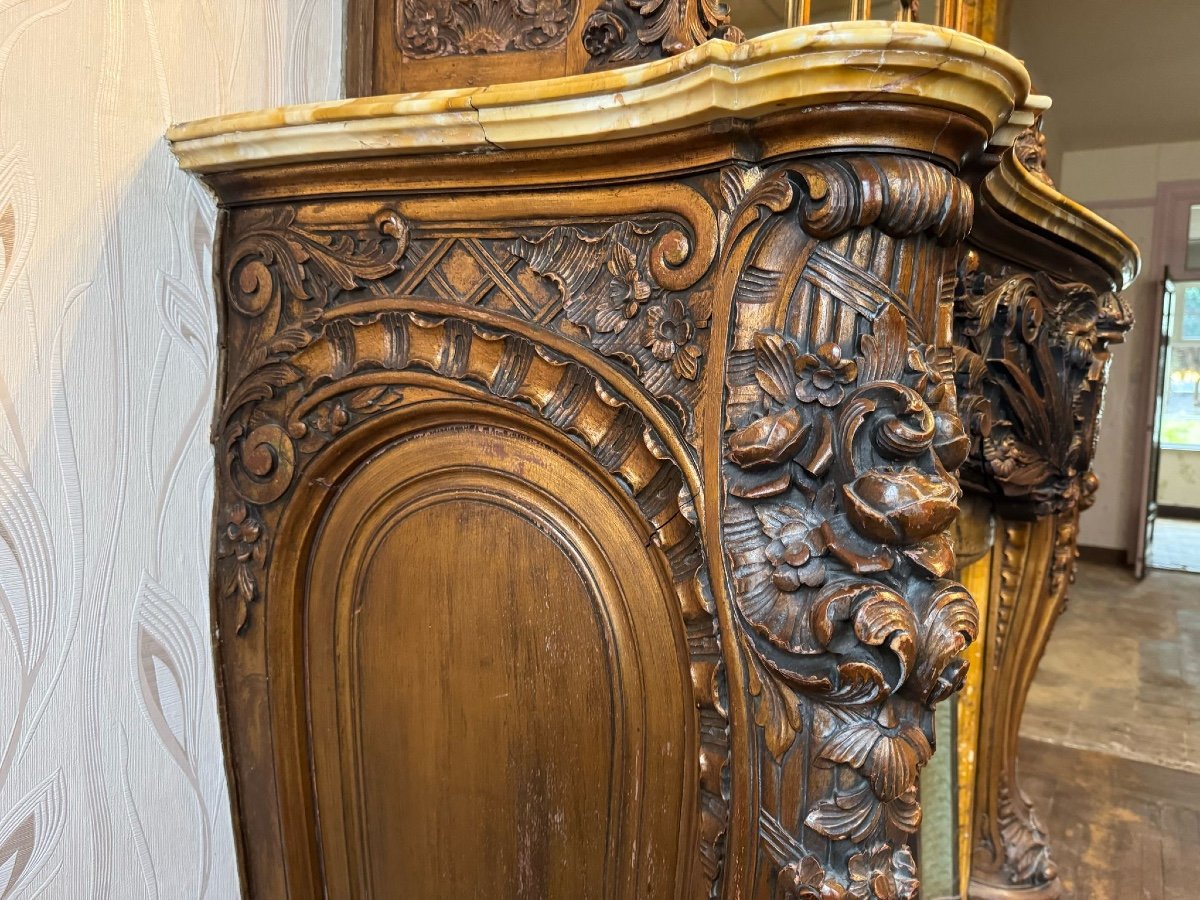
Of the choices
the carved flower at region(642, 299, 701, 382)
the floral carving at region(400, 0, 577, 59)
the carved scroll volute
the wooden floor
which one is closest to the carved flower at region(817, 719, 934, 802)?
the carved scroll volute

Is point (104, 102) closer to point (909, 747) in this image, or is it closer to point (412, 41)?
point (412, 41)

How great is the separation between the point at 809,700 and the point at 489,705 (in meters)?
0.27

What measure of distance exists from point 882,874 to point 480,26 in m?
0.69

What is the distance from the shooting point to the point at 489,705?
2.12 feet

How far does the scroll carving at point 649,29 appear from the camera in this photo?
0.59 m

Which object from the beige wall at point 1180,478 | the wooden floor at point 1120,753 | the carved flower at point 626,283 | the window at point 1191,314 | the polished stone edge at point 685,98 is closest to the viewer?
the polished stone edge at point 685,98

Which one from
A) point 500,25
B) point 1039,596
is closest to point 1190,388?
point 1039,596

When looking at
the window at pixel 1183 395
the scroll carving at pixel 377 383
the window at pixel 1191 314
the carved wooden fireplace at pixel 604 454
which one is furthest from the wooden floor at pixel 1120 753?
the window at pixel 1183 395

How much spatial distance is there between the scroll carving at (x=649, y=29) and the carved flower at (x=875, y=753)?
1.47 feet

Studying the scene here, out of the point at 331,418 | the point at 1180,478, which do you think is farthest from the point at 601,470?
the point at 1180,478

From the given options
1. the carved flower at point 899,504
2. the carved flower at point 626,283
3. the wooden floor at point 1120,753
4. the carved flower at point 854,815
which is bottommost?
the wooden floor at point 1120,753

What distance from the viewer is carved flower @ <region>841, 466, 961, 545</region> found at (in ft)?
1.47

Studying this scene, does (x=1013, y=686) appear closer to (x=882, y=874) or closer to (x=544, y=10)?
(x=882, y=874)

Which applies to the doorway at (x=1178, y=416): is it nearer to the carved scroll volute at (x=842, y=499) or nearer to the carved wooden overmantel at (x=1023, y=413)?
the carved wooden overmantel at (x=1023, y=413)
